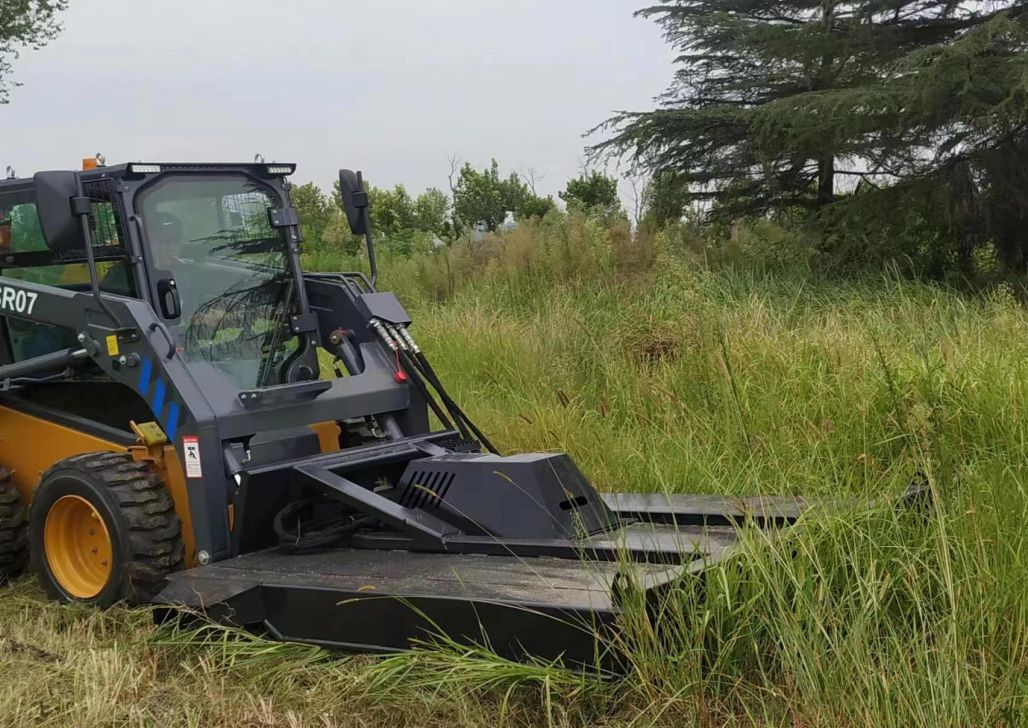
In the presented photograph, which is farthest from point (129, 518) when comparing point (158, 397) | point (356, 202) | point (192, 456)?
point (356, 202)

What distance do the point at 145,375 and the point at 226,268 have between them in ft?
2.51

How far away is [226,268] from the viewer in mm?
5184

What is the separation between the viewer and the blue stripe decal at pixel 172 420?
4551 mm

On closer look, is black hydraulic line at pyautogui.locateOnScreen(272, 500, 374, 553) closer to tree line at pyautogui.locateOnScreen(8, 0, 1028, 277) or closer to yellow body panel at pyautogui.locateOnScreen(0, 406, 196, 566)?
yellow body panel at pyautogui.locateOnScreen(0, 406, 196, 566)

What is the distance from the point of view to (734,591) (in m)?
3.30

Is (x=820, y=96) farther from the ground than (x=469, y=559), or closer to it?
farther from the ground

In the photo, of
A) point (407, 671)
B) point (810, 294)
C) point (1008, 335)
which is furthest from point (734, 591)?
point (810, 294)

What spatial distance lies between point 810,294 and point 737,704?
6.13 metres

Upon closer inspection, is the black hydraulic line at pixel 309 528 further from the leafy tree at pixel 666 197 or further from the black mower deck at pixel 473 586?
the leafy tree at pixel 666 197

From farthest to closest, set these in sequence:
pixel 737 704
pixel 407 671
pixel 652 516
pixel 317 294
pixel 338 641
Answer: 1. pixel 317 294
2. pixel 652 516
3. pixel 338 641
4. pixel 407 671
5. pixel 737 704

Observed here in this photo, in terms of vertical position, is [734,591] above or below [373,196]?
below

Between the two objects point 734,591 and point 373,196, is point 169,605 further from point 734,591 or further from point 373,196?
point 373,196

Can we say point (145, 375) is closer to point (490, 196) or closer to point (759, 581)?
point (759, 581)

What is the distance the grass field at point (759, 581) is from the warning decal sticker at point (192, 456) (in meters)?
0.62
